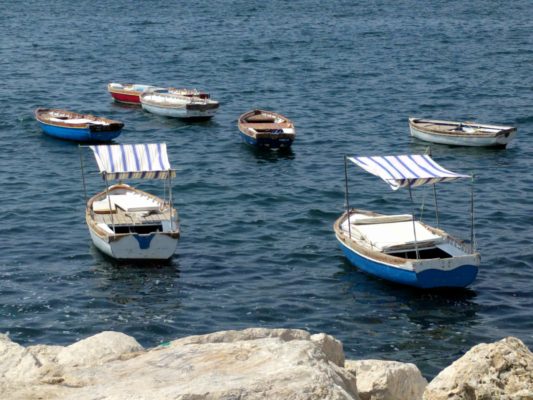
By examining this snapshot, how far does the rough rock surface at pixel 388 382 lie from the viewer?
58.1 feet

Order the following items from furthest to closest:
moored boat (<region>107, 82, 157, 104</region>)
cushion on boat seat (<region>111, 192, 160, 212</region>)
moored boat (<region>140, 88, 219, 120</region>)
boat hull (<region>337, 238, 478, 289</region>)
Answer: moored boat (<region>107, 82, 157, 104</region>) → moored boat (<region>140, 88, 219, 120</region>) → cushion on boat seat (<region>111, 192, 160, 212</region>) → boat hull (<region>337, 238, 478, 289</region>)

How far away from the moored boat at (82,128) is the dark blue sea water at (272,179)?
2.90ft

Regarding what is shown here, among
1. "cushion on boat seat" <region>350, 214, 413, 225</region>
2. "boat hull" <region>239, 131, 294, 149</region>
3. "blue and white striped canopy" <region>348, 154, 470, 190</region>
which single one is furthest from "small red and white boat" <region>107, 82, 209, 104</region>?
"blue and white striped canopy" <region>348, 154, 470, 190</region>

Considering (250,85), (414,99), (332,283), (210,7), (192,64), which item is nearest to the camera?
(332,283)

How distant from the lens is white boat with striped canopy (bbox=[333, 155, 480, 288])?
3559 cm

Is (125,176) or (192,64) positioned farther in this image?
(192,64)

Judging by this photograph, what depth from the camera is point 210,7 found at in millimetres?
130500

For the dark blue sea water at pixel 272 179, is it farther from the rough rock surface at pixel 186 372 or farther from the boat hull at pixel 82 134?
the rough rock surface at pixel 186 372

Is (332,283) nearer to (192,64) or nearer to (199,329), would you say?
(199,329)

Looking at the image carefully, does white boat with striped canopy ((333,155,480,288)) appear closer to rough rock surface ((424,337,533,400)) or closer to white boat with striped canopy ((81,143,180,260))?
white boat with striped canopy ((81,143,180,260))

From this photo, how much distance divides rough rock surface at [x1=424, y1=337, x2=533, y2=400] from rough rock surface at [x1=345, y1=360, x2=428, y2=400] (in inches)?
43.8

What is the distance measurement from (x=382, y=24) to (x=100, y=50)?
1268 inches

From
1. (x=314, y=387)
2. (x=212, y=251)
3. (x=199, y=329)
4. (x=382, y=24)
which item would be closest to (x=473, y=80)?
(x=382, y=24)

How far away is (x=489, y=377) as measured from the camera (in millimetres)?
16594
